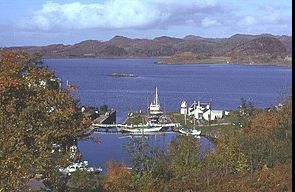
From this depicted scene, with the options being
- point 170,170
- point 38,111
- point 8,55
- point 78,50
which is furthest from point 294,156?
point 78,50

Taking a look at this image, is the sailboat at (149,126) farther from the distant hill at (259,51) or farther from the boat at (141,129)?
the distant hill at (259,51)

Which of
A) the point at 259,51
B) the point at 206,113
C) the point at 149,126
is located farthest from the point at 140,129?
the point at 259,51

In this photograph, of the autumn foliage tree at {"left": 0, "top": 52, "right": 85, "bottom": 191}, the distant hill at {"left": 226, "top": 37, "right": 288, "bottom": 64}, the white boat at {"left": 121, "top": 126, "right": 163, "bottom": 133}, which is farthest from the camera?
the distant hill at {"left": 226, "top": 37, "right": 288, "bottom": 64}

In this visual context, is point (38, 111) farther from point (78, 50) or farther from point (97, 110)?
point (78, 50)

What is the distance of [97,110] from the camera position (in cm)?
2100

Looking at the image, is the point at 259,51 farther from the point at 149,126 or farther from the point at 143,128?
the point at 143,128

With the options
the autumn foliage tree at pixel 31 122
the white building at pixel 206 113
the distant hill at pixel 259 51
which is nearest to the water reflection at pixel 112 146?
the white building at pixel 206 113

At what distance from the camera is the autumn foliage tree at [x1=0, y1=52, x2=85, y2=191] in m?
3.81

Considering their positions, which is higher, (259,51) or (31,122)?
(259,51)

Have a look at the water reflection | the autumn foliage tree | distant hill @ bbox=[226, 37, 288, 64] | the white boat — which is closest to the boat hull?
the white boat

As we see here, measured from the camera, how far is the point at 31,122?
14.5ft

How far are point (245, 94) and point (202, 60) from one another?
116ft

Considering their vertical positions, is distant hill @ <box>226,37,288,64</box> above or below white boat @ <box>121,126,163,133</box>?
above

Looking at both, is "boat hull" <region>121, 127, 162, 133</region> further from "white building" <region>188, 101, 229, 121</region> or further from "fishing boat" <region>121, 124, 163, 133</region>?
"white building" <region>188, 101, 229, 121</region>
